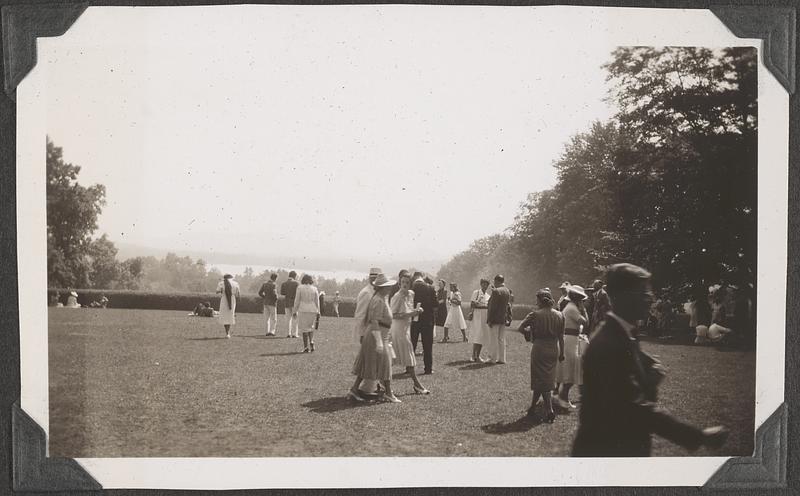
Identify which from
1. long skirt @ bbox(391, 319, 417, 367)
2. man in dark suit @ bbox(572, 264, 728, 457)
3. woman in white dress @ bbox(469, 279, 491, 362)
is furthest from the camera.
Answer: long skirt @ bbox(391, 319, 417, 367)

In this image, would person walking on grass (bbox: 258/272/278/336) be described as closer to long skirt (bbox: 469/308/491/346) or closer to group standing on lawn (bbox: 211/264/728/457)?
group standing on lawn (bbox: 211/264/728/457)

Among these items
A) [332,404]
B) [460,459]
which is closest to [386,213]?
[332,404]

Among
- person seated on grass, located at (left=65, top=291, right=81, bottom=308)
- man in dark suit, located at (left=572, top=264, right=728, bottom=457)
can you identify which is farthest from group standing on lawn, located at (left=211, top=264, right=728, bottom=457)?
man in dark suit, located at (left=572, top=264, right=728, bottom=457)

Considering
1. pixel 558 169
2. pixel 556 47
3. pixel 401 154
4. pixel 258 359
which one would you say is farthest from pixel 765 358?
pixel 258 359

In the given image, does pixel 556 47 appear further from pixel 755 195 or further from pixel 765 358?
pixel 765 358

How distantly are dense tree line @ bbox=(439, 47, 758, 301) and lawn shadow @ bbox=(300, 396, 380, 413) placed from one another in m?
1.11

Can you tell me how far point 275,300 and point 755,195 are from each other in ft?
11.6

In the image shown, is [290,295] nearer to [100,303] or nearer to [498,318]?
[100,303]

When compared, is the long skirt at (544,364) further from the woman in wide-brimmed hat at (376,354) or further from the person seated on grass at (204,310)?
the person seated on grass at (204,310)

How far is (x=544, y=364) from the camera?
15.4 ft

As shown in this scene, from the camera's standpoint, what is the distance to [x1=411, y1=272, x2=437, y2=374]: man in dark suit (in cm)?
484

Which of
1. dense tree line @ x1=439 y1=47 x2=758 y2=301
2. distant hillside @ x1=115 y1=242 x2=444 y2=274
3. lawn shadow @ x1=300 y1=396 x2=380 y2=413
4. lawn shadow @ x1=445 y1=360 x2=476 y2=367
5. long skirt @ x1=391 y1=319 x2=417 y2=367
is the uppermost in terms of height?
dense tree line @ x1=439 y1=47 x2=758 y2=301

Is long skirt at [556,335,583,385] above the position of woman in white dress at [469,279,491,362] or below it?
below

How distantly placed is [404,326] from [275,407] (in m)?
1.13
